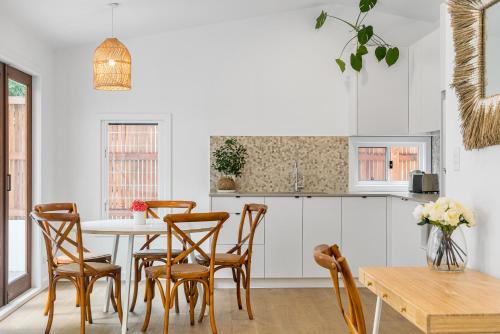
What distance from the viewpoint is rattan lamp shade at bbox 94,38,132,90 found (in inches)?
188

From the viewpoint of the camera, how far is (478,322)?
1.95m

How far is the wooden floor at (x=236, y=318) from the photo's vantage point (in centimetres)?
452

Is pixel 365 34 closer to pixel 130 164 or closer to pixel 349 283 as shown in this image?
pixel 130 164

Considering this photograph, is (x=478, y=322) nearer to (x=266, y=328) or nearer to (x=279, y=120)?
(x=266, y=328)

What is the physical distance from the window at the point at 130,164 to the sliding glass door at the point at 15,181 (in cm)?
107

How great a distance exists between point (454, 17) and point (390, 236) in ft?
11.7

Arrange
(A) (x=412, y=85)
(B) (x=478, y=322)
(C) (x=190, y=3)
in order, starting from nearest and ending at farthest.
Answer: (B) (x=478, y=322) → (C) (x=190, y=3) → (A) (x=412, y=85)

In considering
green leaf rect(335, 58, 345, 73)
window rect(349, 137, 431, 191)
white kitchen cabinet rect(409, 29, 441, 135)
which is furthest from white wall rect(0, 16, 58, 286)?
white kitchen cabinet rect(409, 29, 441, 135)

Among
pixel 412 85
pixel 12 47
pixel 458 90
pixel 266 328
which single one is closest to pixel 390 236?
pixel 412 85

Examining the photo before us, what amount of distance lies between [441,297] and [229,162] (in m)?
4.32

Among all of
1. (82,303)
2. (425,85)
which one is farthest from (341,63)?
(82,303)

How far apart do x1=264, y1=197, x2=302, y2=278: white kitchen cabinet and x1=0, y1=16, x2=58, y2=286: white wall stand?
2.16 metres

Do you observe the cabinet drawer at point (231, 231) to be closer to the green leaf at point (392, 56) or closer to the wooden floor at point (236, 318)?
the wooden floor at point (236, 318)

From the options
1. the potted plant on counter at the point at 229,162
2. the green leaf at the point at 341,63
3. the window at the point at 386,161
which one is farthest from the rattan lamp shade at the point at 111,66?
the window at the point at 386,161
